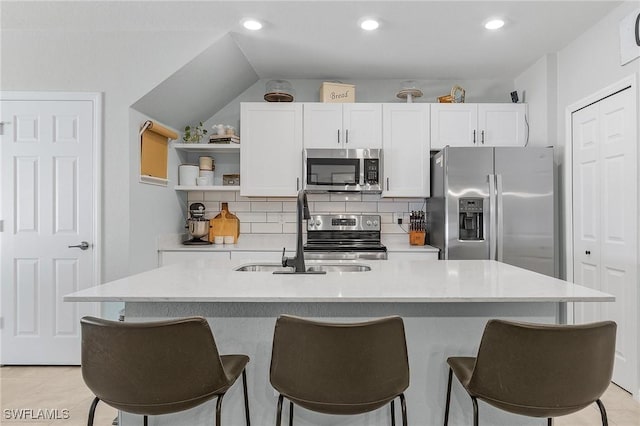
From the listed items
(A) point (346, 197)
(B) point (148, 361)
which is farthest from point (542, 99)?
(B) point (148, 361)

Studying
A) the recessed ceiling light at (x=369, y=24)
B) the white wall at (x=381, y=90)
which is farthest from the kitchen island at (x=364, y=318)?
the white wall at (x=381, y=90)

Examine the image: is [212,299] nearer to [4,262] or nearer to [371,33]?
[371,33]

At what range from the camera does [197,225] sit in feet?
12.5

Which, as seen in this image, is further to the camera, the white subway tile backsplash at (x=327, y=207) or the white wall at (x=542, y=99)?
the white subway tile backsplash at (x=327, y=207)

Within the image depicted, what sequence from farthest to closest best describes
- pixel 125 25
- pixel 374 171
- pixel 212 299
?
pixel 374 171, pixel 125 25, pixel 212 299

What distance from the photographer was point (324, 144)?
146 inches

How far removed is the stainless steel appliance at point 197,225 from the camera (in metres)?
3.82

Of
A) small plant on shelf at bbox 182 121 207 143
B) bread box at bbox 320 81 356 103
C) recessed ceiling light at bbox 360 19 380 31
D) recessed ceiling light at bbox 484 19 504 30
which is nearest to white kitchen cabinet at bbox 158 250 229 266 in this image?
small plant on shelf at bbox 182 121 207 143

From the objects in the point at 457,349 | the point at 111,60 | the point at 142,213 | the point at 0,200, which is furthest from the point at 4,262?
the point at 457,349

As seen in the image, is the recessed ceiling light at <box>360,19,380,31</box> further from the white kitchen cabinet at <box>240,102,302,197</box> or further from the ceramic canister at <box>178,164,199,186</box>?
the ceramic canister at <box>178,164,199,186</box>

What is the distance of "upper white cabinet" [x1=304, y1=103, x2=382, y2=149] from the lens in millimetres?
3711

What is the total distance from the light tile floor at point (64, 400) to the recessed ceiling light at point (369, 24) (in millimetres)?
2791

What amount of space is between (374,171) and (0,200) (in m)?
3.09

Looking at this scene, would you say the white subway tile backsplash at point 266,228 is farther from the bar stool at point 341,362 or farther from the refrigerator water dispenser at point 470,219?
the bar stool at point 341,362
